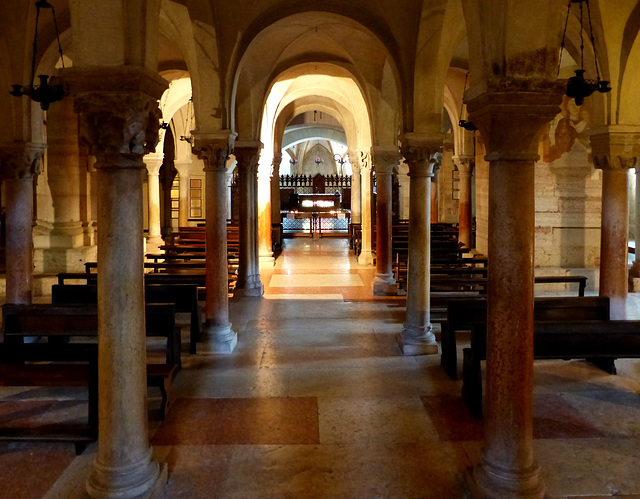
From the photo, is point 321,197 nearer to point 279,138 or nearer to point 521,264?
point 279,138

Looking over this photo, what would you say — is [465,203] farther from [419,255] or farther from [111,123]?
[111,123]

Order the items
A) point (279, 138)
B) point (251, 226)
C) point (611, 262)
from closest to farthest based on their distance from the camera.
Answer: point (611, 262) → point (251, 226) → point (279, 138)

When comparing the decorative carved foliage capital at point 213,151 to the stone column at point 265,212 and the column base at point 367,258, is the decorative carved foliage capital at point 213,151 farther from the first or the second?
the column base at point 367,258

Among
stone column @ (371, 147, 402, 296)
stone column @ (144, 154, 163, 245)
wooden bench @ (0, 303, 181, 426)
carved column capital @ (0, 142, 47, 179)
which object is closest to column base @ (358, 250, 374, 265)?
stone column @ (371, 147, 402, 296)

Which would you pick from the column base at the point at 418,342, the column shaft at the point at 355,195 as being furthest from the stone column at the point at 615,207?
the column shaft at the point at 355,195

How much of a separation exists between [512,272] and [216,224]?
4.96m

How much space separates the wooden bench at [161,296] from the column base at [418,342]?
2.81 metres

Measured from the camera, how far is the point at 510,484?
3.78 m

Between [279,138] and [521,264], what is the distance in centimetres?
1856

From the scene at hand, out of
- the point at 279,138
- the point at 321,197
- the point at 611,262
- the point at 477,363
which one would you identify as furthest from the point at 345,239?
the point at 477,363

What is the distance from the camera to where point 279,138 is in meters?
21.7

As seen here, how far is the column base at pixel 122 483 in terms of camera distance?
3795 mm

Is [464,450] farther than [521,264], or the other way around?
[464,450]

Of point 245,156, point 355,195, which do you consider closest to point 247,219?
point 245,156
